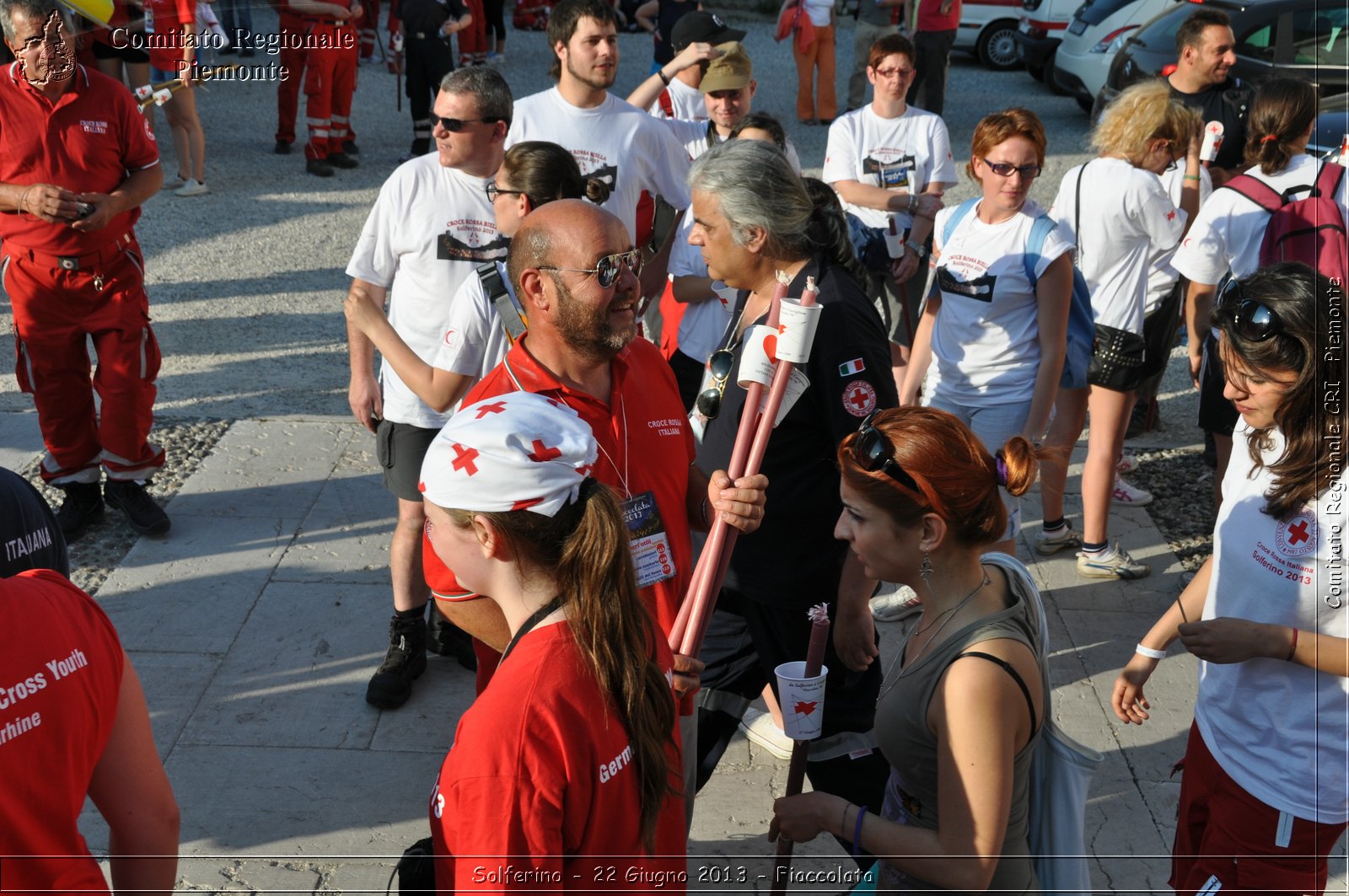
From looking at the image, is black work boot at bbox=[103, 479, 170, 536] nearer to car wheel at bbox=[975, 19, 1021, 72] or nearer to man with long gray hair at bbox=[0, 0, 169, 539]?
man with long gray hair at bbox=[0, 0, 169, 539]

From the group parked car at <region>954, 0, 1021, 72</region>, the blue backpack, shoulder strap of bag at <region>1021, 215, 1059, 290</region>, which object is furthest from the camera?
parked car at <region>954, 0, 1021, 72</region>

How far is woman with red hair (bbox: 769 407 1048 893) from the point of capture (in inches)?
87.0

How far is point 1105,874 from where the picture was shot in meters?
3.80

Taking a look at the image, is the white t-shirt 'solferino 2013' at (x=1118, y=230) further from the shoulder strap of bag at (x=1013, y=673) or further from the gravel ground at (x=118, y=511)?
the gravel ground at (x=118, y=511)

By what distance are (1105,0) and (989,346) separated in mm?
11662

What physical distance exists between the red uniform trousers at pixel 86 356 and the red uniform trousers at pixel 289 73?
7.10m

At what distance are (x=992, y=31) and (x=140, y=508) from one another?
14975mm

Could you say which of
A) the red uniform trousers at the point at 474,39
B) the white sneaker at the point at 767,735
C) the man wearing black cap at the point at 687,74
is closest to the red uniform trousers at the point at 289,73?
the red uniform trousers at the point at 474,39

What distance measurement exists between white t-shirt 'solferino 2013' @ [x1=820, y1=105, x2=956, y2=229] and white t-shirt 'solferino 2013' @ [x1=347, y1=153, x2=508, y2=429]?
2978 mm

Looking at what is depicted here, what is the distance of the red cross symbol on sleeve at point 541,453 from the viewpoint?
1.98 metres

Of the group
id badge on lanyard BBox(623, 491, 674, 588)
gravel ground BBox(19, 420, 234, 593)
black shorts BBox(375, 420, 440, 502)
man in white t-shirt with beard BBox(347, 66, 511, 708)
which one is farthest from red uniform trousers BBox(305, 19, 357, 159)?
id badge on lanyard BBox(623, 491, 674, 588)

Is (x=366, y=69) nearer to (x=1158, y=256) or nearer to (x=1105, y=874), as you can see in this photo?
(x=1158, y=256)

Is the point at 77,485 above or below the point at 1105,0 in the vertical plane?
below

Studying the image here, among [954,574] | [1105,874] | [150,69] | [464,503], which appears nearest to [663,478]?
[954,574]
